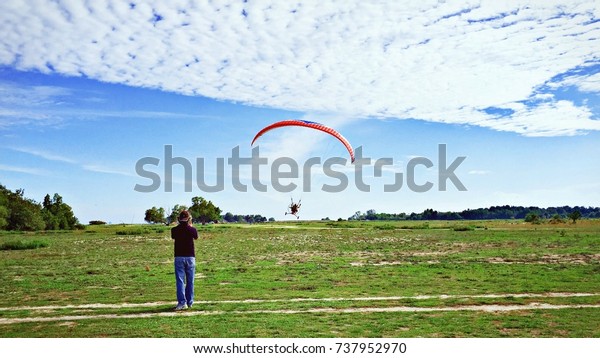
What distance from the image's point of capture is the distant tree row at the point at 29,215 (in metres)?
88.5

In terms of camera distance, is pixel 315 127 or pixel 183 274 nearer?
pixel 183 274

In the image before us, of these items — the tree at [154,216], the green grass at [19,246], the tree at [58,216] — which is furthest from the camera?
the tree at [154,216]

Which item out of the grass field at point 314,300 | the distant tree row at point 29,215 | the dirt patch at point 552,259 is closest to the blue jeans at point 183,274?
the grass field at point 314,300

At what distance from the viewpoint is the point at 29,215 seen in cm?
8912

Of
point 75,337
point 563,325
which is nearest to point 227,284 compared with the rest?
point 75,337

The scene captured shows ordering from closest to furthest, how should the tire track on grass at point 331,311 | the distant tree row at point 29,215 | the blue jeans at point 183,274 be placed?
the tire track on grass at point 331,311 < the blue jeans at point 183,274 < the distant tree row at point 29,215

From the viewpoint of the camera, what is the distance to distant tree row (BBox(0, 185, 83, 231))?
8850 centimetres

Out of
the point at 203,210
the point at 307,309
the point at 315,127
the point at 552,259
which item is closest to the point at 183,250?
the point at 307,309

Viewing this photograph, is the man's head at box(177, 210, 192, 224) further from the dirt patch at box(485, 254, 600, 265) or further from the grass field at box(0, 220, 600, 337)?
the dirt patch at box(485, 254, 600, 265)

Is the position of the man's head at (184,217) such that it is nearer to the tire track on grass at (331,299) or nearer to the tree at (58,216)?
the tire track on grass at (331,299)

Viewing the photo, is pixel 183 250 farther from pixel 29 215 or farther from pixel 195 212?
pixel 195 212

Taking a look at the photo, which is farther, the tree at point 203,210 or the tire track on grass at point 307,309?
the tree at point 203,210

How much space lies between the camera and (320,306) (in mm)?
14367

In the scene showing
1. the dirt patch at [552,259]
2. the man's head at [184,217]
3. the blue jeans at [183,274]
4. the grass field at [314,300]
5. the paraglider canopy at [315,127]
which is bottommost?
the dirt patch at [552,259]
